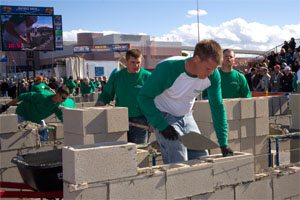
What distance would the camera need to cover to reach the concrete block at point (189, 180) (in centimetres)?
368

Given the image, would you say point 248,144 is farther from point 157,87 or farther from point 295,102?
point 157,87

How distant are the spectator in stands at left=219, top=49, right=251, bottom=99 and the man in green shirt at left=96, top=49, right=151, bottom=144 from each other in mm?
1298

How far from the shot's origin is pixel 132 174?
3.51 m

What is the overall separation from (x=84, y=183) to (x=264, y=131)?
3780 millimetres

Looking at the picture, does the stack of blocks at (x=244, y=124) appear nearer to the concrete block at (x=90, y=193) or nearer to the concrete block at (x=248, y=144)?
the concrete block at (x=248, y=144)

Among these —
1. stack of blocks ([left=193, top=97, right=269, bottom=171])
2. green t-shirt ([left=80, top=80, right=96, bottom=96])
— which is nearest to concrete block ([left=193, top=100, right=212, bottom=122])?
stack of blocks ([left=193, top=97, right=269, bottom=171])

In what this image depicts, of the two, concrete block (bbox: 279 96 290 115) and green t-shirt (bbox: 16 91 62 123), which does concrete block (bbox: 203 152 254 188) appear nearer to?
green t-shirt (bbox: 16 91 62 123)

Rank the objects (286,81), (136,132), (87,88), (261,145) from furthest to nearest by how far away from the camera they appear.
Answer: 1. (87,88)
2. (286,81)
3. (261,145)
4. (136,132)

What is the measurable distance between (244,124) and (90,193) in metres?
3.34

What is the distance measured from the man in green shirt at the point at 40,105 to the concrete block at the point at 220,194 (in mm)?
3252

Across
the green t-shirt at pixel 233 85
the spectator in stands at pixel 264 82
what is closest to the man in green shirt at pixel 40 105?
the green t-shirt at pixel 233 85

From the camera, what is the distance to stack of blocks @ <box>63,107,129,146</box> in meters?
4.82

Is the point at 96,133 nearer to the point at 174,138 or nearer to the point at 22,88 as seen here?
the point at 174,138

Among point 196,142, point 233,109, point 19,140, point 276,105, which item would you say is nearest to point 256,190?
point 196,142
